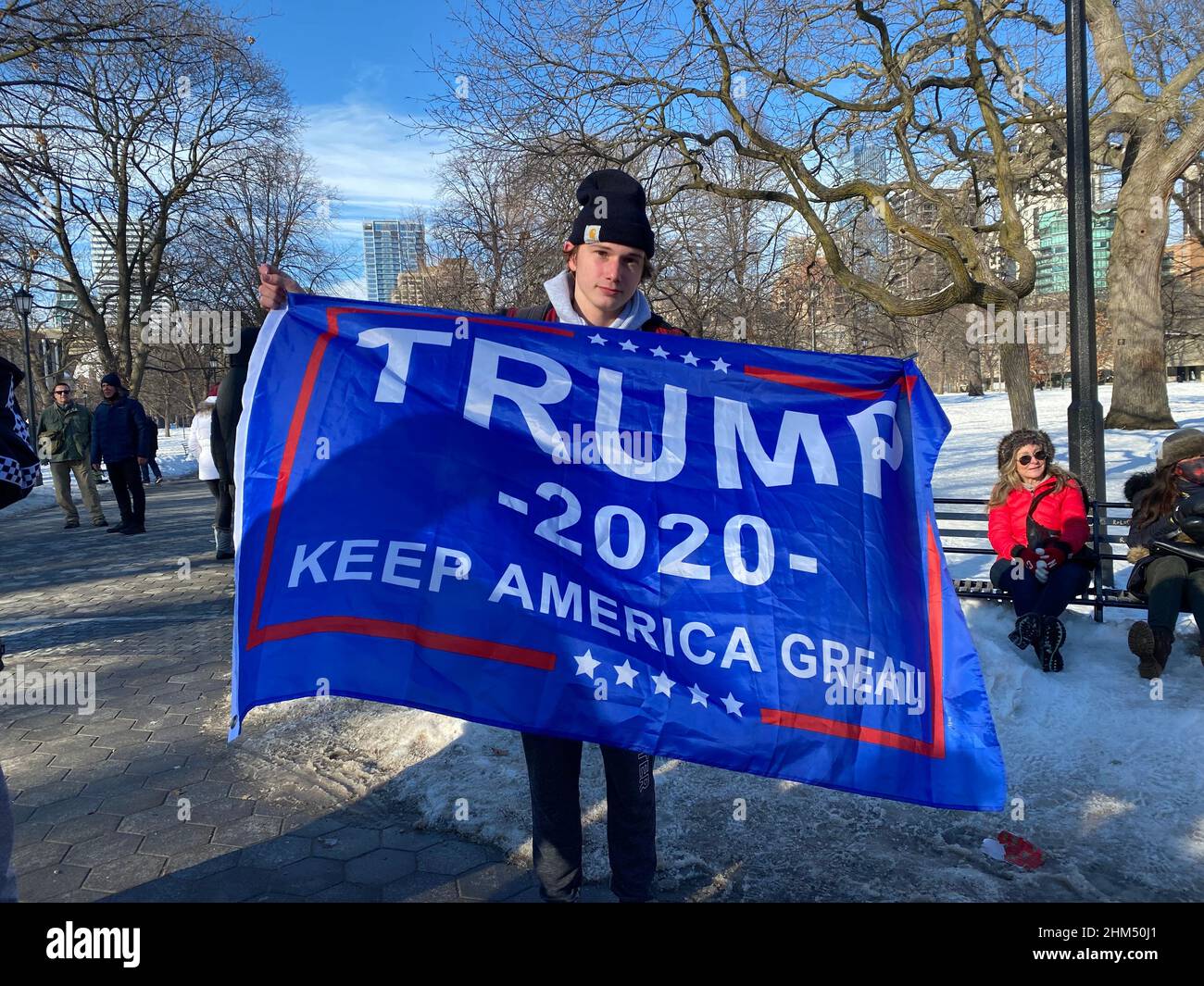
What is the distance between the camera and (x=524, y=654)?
2.66 meters

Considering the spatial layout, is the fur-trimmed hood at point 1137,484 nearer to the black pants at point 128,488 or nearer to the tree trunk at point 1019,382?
the tree trunk at point 1019,382

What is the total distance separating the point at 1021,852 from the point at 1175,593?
2.47 metres

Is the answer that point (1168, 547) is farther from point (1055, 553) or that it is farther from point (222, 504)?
point (222, 504)

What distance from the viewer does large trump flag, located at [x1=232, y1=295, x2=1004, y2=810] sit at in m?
2.65

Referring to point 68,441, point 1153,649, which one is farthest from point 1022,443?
point 68,441

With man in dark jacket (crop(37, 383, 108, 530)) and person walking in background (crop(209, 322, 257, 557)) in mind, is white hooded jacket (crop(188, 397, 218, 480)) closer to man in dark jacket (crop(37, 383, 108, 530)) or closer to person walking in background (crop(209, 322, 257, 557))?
person walking in background (crop(209, 322, 257, 557))

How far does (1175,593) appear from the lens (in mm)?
5105

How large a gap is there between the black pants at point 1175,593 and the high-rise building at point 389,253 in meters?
14.0

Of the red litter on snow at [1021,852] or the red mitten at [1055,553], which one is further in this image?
the red mitten at [1055,553]

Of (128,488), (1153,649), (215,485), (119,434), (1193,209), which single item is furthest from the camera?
(1193,209)

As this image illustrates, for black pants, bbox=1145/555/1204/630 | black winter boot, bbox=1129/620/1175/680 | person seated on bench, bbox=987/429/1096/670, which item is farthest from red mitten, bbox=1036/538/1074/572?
black winter boot, bbox=1129/620/1175/680

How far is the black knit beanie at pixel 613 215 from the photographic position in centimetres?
279

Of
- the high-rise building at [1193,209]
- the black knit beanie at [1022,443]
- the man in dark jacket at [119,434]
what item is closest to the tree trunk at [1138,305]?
the black knit beanie at [1022,443]

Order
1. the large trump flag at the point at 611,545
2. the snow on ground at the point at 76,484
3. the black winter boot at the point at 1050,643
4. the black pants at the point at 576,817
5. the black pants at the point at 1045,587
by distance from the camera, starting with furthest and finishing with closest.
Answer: the snow on ground at the point at 76,484
the black pants at the point at 1045,587
the black winter boot at the point at 1050,643
the black pants at the point at 576,817
the large trump flag at the point at 611,545
